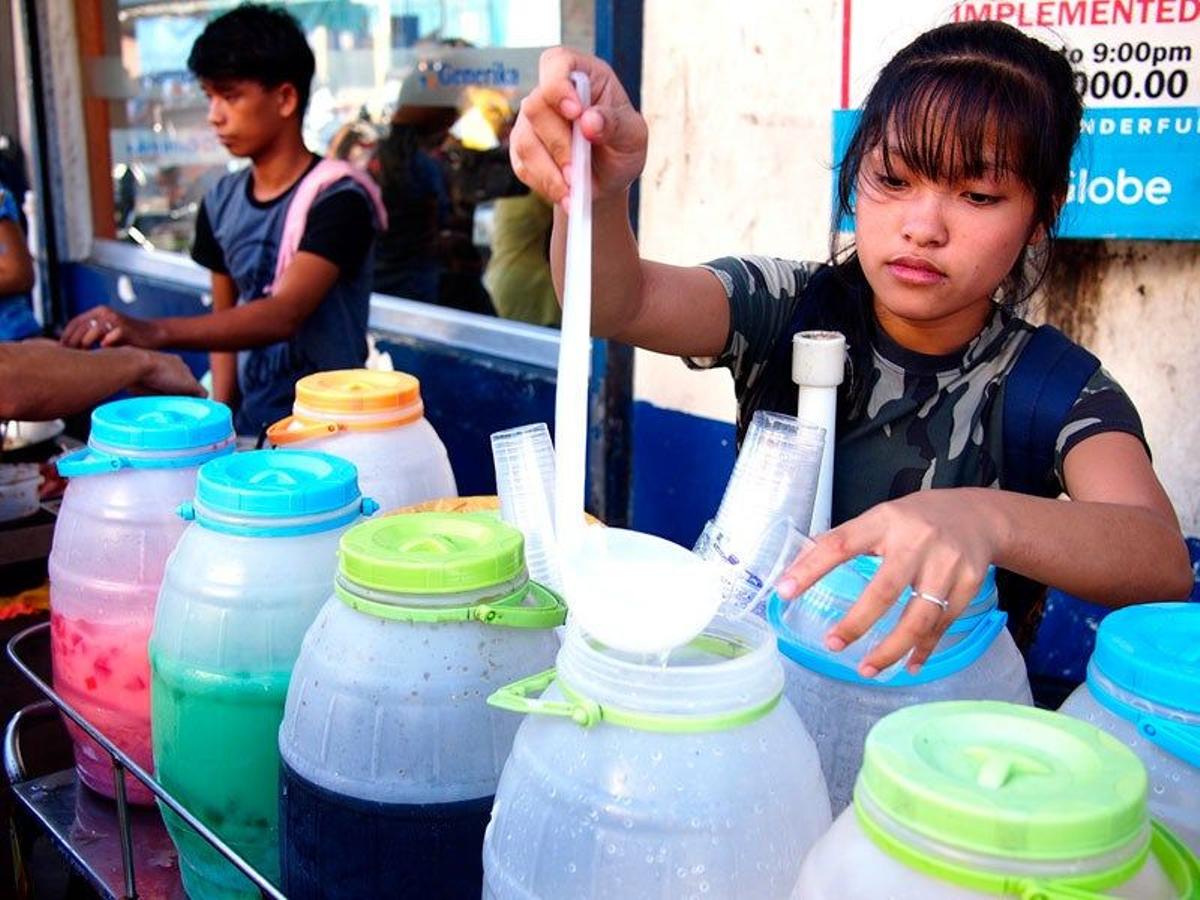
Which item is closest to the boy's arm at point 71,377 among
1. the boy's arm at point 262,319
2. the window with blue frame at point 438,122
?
the boy's arm at point 262,319

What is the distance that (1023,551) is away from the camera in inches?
37.0

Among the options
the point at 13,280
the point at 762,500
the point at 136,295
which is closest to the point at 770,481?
the point at 762,500

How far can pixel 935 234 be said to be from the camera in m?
1.27

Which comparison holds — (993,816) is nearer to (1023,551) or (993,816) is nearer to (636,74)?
(1023,551)

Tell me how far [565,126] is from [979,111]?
0.45 m

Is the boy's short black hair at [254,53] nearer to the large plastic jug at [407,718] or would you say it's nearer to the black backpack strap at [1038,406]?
the black backpack strap at [1038,406]

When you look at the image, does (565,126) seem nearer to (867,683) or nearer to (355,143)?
(867,683)

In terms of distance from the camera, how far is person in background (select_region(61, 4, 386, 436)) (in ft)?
9.40

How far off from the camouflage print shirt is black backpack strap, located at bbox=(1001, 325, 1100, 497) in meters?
0.01

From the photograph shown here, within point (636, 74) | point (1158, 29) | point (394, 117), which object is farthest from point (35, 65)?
point (1158, 29)

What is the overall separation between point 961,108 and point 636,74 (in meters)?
1.86

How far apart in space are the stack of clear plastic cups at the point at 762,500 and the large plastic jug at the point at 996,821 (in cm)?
32

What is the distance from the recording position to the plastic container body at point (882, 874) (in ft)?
2.02

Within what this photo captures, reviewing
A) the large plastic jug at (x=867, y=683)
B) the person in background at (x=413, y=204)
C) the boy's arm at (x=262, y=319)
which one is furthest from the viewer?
the person in background at (x=413, y=204)
